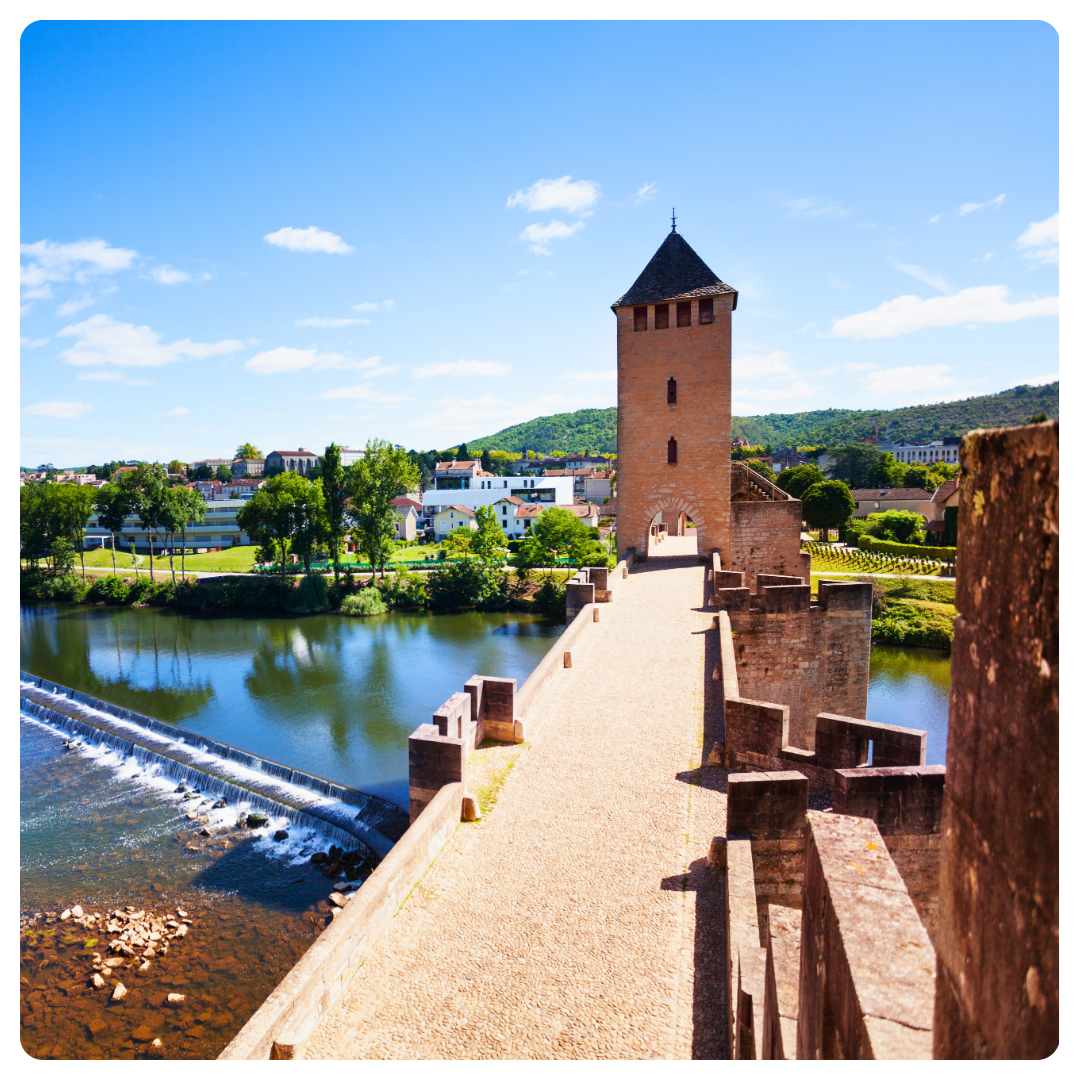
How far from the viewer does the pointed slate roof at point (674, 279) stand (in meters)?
21.2

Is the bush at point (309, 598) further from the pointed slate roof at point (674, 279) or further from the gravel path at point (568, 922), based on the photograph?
the gravel path at point (568, 922)

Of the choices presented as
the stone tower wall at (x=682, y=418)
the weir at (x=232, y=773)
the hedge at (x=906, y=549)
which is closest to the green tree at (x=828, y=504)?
the hedge at (x=906, y=549)

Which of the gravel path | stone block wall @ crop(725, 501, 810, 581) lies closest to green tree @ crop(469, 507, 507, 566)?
stone block wall @ crop(725, 501, 810, 581)

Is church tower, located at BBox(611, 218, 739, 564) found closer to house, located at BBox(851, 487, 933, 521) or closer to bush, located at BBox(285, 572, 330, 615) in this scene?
bush, located at BBox(285, 572, 330, 615)

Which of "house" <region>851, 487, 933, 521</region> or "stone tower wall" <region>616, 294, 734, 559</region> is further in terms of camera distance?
"house" <region>851, 487, 933, 521</region>

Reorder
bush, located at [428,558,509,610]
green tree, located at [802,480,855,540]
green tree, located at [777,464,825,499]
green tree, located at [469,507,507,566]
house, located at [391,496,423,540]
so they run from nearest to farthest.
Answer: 1. bush, located at [428,558,509,610]
2. green tree, located at [469,507,507,566]
3. green tree, located at [802,480,855,540]
4. green tree, located at [777,464,825,499]
5. house, located at [391,496,423,540]

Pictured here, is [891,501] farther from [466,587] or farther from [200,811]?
[200,811]

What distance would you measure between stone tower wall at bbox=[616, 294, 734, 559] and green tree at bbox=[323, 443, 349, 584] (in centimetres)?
3255

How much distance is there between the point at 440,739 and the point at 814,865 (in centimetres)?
599

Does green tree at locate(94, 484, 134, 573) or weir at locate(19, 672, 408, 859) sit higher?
green tree at locate(94, 484, 134, 573)

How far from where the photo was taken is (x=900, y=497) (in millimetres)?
62688

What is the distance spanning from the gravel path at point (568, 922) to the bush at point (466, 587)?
3533 centimetres

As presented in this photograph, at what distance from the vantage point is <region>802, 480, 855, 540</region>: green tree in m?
52.9

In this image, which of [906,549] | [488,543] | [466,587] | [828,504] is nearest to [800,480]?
[828,504]
